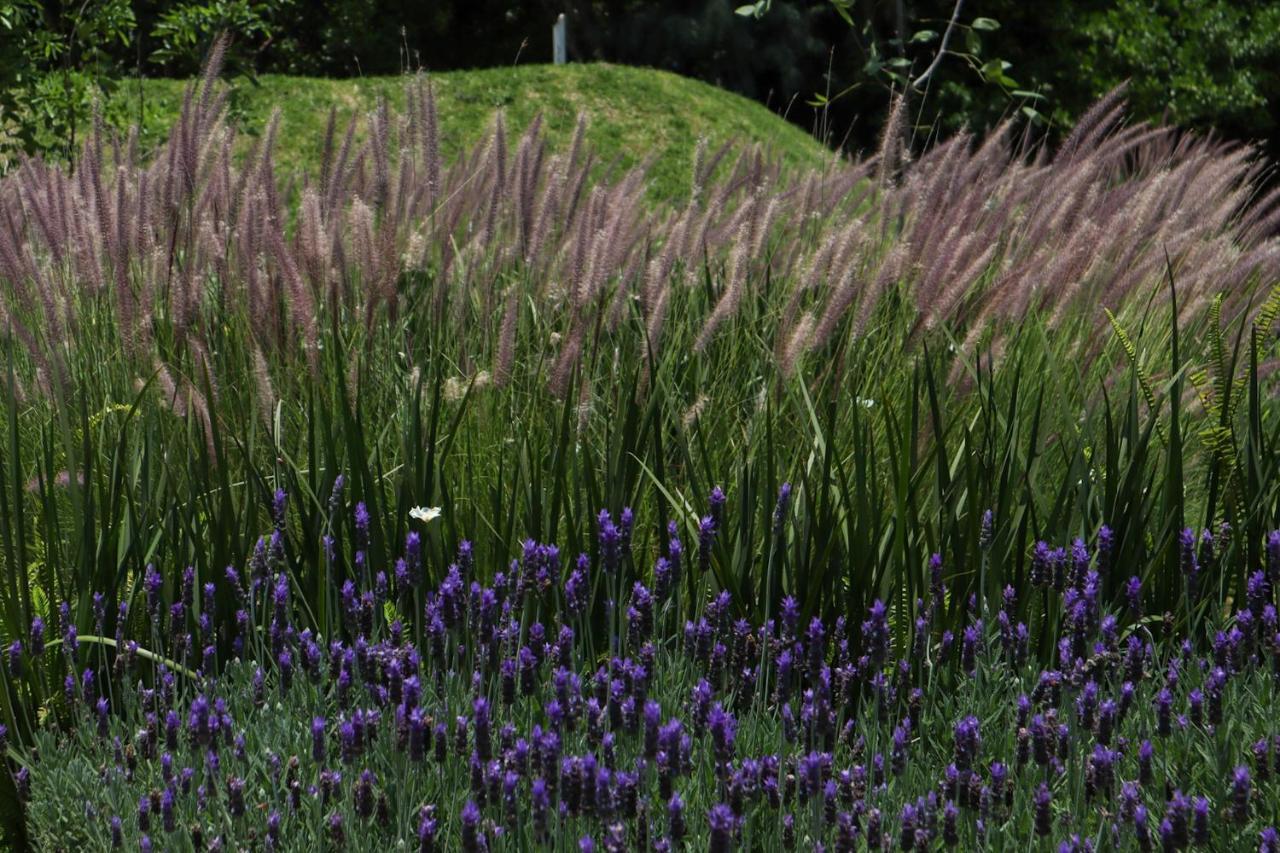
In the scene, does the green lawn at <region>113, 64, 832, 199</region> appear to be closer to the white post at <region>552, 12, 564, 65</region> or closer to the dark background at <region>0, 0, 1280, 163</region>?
the white post at <region>552, 12, 564, 65</region>

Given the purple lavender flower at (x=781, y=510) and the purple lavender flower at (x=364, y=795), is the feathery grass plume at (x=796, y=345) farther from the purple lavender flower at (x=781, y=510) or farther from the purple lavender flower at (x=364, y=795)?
the purple lavender flower at (x=364, y=795)

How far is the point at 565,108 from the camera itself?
12.0 metres

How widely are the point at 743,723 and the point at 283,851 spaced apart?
2.31ft

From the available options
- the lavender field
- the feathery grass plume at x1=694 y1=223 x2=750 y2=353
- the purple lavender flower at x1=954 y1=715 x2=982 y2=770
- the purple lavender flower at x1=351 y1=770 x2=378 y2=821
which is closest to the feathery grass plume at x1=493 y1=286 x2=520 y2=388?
the lavender field

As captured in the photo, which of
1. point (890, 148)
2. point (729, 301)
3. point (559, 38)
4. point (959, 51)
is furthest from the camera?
point (959, 51)

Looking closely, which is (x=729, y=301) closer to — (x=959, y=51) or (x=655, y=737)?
(x=655, y=737)

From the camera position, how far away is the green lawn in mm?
10992

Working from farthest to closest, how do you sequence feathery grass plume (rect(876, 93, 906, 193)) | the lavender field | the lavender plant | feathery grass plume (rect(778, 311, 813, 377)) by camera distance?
feathery grass plume (rect(876, 93, 906, 193)) → feathery grass plume (rect(778, 311, 813, 377)) → the lavender field → the lavender plant

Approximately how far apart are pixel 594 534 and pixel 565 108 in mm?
9709

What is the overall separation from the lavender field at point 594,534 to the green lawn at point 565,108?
676 cm

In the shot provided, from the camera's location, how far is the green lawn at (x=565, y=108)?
1099cm

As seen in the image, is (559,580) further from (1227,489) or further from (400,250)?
(400,250)

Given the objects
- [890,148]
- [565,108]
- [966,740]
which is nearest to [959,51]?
[565,108]

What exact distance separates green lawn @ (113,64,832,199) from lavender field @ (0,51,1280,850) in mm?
6762
